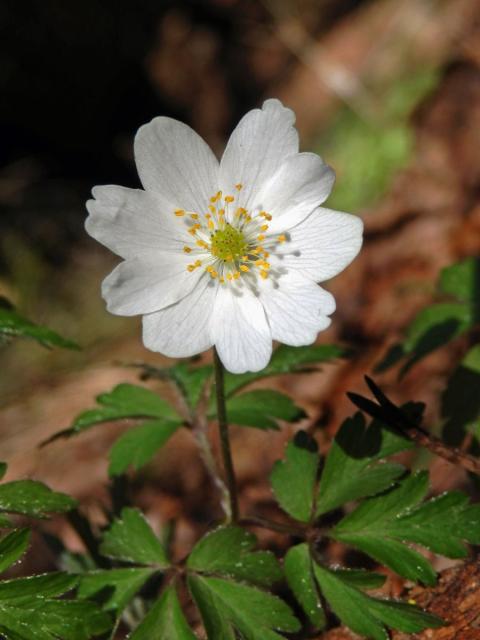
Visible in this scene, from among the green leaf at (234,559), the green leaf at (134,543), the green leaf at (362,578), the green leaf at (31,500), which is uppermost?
the green leaf at (31,500)

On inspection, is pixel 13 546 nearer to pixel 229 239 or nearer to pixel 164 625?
pixel 164 625

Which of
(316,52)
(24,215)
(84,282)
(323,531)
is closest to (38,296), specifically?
(84,282)

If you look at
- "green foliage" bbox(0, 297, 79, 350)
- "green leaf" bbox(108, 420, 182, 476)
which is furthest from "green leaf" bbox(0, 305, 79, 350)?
"green leaf" bbox(108, 420, 182, 476)

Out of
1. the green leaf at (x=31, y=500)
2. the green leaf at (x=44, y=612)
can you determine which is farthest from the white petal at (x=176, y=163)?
the green leaf at (x=44, y=612)

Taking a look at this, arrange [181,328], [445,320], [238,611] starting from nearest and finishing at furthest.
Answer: [238,611] → [181,328] → [445,320]

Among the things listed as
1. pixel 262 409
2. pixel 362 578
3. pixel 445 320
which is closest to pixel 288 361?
pixel 262 409

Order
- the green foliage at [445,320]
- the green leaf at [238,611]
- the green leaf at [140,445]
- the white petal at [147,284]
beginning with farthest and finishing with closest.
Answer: the green foliage at [445,320], the green leaf at [140,445], the white petal at [147,284], the green leaf at [238,611]

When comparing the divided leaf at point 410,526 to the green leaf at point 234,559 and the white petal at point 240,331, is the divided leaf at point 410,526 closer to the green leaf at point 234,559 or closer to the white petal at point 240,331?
the green leaf at point 234,559
